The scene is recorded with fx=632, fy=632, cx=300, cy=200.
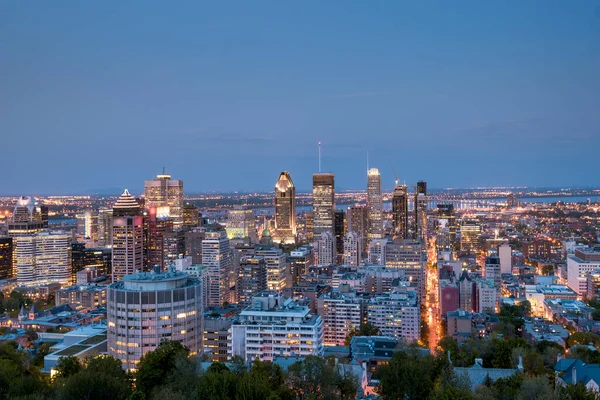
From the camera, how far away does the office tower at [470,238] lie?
61.7 m

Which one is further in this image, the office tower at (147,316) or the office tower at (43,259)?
the office tower at (43,259)

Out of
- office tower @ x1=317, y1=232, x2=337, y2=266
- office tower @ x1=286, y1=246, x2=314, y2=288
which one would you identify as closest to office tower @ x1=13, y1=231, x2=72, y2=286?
office tower @ x1=286, y1=246, x2=314, y2=288

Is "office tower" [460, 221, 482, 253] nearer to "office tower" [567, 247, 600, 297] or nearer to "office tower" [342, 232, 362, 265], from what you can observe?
"office tower" [342, 232, 362, 265]

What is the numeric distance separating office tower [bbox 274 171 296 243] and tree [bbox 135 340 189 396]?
173 ft

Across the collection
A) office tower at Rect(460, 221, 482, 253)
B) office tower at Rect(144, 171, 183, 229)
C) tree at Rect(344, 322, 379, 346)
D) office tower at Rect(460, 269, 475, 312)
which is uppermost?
office tower at Rect(144, 171, 183, 229)

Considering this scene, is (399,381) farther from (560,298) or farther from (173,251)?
(173,251)

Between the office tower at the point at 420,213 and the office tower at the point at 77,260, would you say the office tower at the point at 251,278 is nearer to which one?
the office tower at the point at 77,260

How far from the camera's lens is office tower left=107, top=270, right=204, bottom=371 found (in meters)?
19.5

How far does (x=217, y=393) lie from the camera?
485 inches

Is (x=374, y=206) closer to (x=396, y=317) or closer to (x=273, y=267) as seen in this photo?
(x=273, y=267)

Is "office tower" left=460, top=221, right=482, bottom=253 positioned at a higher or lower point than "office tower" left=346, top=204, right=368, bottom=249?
lower

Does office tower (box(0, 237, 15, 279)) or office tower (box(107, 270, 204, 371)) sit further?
office tower (box(0, 237, 15, 279))

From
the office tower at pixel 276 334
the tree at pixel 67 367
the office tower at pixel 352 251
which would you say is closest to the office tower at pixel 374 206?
the office tower at pixel 352 251

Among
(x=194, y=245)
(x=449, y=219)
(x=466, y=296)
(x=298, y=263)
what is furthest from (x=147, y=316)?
(x=449, y=219)
